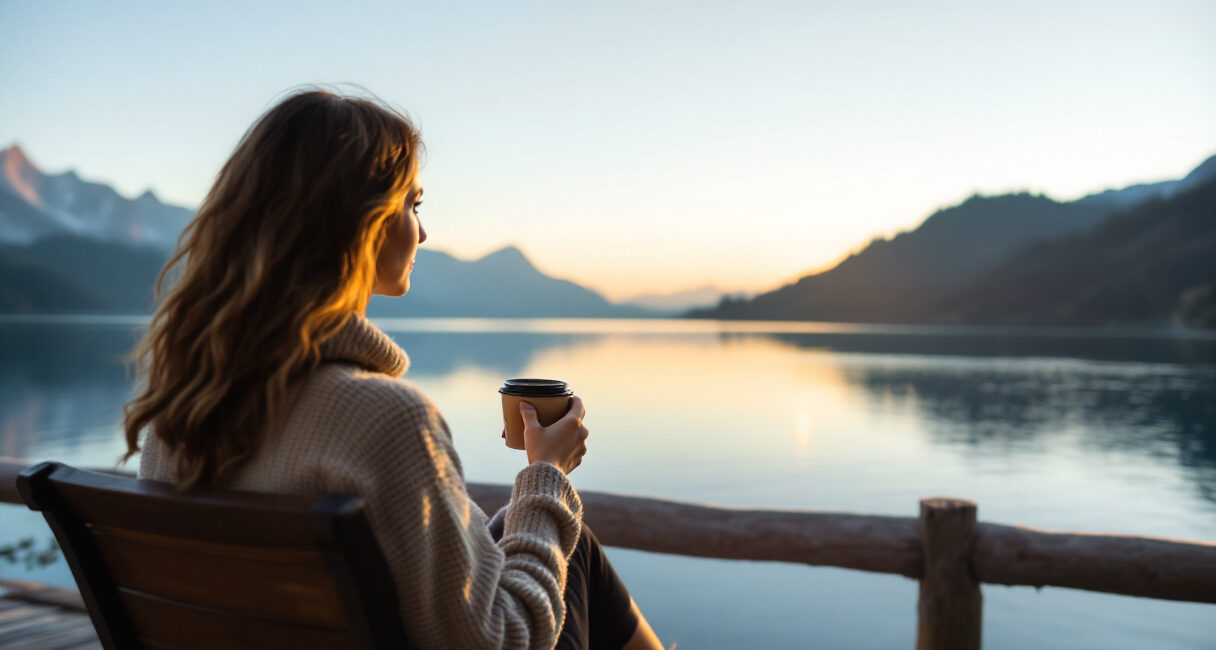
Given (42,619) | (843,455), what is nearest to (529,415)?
(42,619)

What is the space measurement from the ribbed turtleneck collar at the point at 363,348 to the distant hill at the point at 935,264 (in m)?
131

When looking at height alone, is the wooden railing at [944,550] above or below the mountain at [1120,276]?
below

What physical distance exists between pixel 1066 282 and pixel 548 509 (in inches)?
5041

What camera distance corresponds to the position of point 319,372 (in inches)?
44.7

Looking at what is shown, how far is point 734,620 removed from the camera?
24.9 ft

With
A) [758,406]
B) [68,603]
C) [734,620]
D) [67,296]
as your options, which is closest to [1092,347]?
[758,406]

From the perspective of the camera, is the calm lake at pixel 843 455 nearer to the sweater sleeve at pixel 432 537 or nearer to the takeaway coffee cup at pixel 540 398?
the takeaway coffee cup at pixel 540 398

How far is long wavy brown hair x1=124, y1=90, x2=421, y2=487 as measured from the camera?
3.73ft

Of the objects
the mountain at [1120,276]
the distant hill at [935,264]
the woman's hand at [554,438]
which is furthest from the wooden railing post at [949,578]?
the distant hill at [935,264]

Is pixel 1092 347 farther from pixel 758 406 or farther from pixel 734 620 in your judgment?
pixel 734 620

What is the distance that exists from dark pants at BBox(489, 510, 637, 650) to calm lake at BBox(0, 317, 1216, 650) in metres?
5.61

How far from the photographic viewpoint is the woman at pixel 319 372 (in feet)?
A: 3.60

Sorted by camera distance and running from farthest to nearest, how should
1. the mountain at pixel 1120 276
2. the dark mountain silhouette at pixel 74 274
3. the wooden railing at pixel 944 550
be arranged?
the dark mountain silhouette at pixel 74 274 → the mountain at pixel 1120 276 → the wooden railing at pixel 944 550

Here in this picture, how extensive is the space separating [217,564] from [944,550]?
305 centimetres
